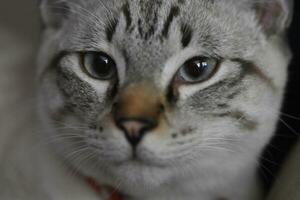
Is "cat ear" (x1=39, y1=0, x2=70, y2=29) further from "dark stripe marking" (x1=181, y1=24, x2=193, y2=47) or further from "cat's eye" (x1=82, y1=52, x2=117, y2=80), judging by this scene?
"dark stripe marking" (x1=181, y1=24, x2=193, y2=47)

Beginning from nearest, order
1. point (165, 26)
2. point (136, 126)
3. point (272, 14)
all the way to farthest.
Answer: point (136, 126)
point (165, 26)
point (272, 14)

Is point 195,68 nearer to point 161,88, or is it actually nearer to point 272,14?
point 161,88

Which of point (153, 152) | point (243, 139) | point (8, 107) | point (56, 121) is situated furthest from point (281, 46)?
point (8, 107)

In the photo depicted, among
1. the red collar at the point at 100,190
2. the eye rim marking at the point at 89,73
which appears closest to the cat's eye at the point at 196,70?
the eye rim marking at the point at 89,73

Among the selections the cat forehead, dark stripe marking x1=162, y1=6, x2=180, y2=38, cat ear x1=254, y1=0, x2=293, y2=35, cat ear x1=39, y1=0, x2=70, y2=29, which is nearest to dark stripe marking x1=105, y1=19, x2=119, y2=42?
the cat forehead

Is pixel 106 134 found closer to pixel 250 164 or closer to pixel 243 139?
pixel 243 139

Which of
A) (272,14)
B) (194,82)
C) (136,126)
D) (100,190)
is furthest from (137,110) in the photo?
(272,14)
